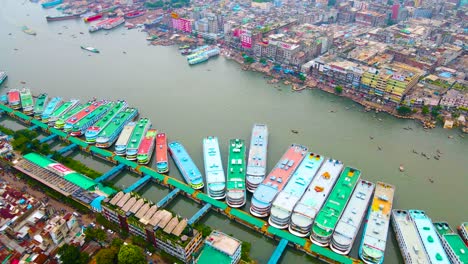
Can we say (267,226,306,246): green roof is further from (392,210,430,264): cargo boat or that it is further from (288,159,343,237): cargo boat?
(392,210,430,264): cargo boat

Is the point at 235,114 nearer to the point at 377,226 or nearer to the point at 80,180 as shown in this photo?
the point at 80,180

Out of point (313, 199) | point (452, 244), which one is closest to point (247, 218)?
point (313, 199)

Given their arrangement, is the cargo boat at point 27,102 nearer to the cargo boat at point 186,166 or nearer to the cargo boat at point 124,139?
the cargo boat at point 124,139

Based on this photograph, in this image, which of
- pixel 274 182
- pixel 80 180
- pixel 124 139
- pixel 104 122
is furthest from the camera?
pixel 104 122

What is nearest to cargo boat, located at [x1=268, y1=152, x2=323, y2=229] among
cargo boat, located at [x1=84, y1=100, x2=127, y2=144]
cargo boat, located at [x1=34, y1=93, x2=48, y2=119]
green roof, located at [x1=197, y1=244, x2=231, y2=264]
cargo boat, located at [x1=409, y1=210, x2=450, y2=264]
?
green roof, located at [x1=197, y1=244, x2=231, y2=264]

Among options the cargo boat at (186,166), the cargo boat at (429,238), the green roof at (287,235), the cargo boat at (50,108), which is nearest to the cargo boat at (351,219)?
the green roof at (287,235)
